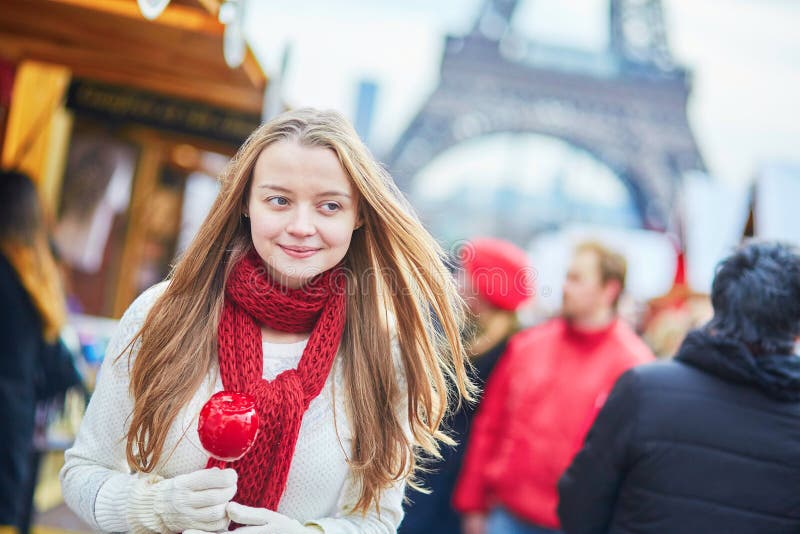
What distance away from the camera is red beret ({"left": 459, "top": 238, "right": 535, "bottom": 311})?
12.6 feet

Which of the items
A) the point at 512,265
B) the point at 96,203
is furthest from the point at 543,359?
the point at 96,203

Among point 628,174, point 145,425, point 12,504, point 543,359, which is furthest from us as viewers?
point 628,174

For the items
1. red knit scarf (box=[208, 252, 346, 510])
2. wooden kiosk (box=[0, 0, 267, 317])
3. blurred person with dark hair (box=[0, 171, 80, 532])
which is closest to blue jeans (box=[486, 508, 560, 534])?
red knit scarf (box=[208, 252, 346, 510])

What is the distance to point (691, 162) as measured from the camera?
74.4ft

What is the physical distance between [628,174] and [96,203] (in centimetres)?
2058

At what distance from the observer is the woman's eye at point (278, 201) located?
5.43 feet

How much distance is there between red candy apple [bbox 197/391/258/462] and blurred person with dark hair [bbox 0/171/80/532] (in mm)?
2183

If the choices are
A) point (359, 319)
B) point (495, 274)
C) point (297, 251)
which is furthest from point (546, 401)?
point (297, 251)

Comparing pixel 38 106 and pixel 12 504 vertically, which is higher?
pixel 38 106

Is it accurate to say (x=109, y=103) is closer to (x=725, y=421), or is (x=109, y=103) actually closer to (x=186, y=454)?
(x=186, y=454)

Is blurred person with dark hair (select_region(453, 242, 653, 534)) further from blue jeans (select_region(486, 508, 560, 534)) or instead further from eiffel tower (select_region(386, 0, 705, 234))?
eiffel tower (select_region(386, 0, 705, 234))

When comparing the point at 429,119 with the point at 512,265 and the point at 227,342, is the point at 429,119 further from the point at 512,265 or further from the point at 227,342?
the point at 227,342

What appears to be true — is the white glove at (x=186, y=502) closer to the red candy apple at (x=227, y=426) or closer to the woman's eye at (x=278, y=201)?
the red candy apple at (x=227, y=426)

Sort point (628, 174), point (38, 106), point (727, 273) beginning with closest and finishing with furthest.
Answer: point (727, 273) < point (38, 106) < point (628, 174)
